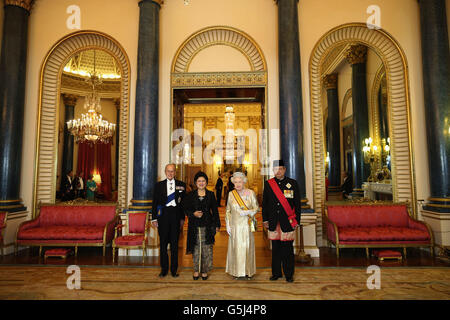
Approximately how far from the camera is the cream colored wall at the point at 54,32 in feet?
18.5

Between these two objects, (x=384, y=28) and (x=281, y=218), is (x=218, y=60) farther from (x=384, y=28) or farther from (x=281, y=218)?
(x=281, y=218)

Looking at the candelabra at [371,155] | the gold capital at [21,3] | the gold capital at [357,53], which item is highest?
the gold capital at [357,53]

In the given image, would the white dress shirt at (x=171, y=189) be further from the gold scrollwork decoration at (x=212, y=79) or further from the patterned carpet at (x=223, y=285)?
the gold scrollwork decoration at (x=212, y=79)

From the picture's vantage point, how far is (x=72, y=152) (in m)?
11.3

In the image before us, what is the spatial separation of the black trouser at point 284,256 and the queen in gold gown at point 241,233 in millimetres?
303

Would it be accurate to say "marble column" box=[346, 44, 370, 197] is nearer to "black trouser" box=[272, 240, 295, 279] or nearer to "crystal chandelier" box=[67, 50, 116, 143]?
"black trouser" box=[272, 240, 295, 279]

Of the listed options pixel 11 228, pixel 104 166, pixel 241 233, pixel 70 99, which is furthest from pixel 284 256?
pixel 70 99

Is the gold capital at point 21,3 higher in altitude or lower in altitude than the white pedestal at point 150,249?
higher

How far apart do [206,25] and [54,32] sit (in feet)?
10.9

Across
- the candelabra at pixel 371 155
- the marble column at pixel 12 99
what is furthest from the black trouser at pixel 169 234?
the candelabra at pixel 371 155

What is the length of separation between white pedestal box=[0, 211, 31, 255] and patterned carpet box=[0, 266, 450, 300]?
47.4 inches
